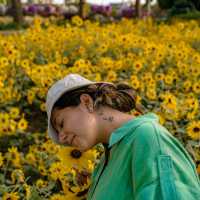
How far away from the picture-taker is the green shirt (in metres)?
1.96

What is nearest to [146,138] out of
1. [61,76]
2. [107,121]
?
[107,121]

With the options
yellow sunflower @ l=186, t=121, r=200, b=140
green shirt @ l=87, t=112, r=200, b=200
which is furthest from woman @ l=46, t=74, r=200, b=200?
yellow sunflower @ l=186, t=121, r=200, b=140

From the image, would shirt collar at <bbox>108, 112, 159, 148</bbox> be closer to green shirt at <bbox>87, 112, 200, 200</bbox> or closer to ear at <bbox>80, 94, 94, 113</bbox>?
green shirt at <bbox>87, 112, 200, 200</bbox>

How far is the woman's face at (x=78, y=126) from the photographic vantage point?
7.30 feet

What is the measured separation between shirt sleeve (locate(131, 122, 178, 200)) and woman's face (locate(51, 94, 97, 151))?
0.20m

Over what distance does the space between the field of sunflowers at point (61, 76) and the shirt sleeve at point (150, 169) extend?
2.93 ft

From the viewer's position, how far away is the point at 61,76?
554cm

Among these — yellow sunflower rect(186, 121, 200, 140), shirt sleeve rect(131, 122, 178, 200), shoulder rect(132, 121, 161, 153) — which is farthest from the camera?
yellow sunflower rect(186, 121, 200, 140)

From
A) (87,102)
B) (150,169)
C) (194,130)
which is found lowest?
(194,130)

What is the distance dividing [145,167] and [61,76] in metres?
3.59

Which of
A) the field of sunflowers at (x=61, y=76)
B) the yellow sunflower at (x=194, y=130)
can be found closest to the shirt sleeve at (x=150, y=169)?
the field of sunflowers at (x=61, y=76)

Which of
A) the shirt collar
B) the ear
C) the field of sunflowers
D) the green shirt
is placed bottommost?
the field of sunflowers

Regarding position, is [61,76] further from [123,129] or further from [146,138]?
[146,138]

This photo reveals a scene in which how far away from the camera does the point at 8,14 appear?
27000 millimetres
